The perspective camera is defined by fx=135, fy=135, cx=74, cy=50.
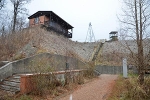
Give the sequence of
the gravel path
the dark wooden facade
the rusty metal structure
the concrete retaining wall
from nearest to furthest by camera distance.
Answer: the gravel path
the concrete retaining wall
the dark wooden facade
the rusty metal structure

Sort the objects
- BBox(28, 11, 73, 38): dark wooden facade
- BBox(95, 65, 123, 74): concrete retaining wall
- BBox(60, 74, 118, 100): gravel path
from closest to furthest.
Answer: BBox(60, 74, 118, 100): gravel path
BBox(95, 65, 123, 74): concrete retaining wall
BBox(28, 11, 73, 38): dark wooden facade

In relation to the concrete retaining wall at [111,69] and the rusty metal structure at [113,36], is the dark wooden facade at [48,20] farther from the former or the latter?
the rusty metal structure at [113,36]

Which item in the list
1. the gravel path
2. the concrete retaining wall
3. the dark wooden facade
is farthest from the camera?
the dark wooden facade

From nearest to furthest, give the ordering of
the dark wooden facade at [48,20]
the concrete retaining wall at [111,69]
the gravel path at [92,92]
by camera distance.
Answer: the gravel path at [92,92] < the concrete retaining wall at [111,69] < the dark wooden facade at [48,20]

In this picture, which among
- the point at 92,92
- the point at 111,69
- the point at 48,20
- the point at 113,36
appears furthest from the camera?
the point at 113,36

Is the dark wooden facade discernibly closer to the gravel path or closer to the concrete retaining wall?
the concrete retaining wall

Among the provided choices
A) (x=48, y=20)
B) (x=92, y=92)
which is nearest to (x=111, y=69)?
(x=92, y=92)

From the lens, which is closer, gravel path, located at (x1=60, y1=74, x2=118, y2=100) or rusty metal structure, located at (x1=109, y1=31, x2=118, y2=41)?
gravel path, located at (x1=60, y1=74, x2=118, y2=100)

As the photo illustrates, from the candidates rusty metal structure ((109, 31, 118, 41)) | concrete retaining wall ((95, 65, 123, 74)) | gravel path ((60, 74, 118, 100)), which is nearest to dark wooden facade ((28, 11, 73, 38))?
concrete retaining wall ((95, 65, 123, 74))

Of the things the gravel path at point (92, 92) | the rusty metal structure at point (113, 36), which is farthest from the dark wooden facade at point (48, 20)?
the gravel path at point (92, 92)

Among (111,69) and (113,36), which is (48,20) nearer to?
(111,69)

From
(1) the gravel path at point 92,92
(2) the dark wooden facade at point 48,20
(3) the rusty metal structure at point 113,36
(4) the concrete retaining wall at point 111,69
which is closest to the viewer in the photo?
(1) the gravel path at point 92,92

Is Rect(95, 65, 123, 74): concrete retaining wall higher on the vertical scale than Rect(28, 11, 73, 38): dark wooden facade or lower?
lower

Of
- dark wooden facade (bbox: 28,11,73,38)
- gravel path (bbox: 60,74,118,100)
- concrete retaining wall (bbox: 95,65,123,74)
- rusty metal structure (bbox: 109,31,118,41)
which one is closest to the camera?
gravel path (bbox: 60,74,118,100)
